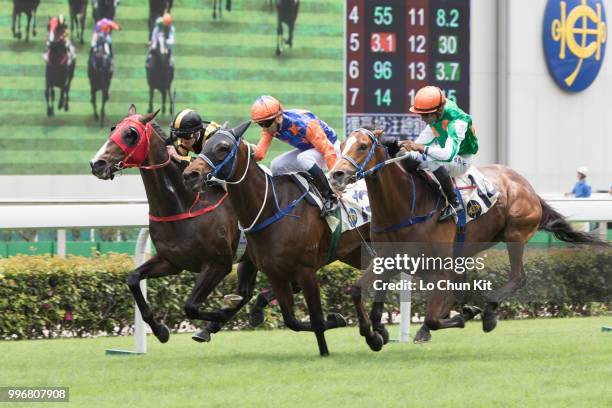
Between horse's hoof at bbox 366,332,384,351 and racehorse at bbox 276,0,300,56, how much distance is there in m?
9.98

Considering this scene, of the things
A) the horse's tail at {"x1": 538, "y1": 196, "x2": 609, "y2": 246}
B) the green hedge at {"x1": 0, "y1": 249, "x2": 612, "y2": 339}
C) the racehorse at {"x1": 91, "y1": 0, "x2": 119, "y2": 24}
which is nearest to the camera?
the horse's tail at {"x1": 538, "y1": 196, "x2": 609, "y2": 246}

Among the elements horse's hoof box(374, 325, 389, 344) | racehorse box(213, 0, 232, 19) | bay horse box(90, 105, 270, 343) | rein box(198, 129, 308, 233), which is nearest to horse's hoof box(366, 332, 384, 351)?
horse's hoof box(374, 325, 389, 344)

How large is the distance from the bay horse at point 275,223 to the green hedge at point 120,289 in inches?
45.7

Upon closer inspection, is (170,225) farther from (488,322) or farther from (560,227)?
(560,227)

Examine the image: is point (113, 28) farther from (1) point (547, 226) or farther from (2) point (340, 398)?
(2) point (340, 398)

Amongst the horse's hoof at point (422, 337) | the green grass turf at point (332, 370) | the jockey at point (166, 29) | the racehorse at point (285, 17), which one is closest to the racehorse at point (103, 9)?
the jockey at point (166, 29)

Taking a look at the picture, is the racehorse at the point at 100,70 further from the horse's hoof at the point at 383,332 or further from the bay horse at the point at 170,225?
the horse's hoof at the point at 383,332

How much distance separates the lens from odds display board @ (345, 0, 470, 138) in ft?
53.3

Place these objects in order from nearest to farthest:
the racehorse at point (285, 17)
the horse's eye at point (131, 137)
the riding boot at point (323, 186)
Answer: the horse's eye at point (131, 137) → the riding boot at point (323, 186) → the racehorse at point (285, 17)

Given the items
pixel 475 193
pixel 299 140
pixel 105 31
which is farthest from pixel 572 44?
pixel 299 140

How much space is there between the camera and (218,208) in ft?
23.6

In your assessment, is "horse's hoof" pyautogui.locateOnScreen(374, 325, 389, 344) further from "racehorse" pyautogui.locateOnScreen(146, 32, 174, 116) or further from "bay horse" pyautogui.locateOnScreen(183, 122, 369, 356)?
"racehorse" pyautogui.locateOnScreen(146, 32, 174, 116)

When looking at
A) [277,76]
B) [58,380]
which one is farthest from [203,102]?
[58,380]

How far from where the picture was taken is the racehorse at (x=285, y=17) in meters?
16.5
